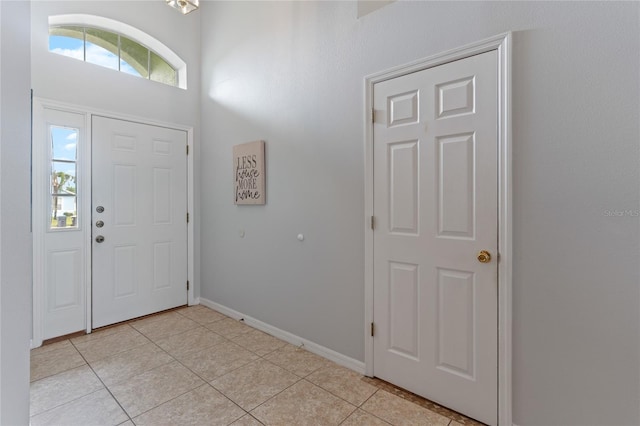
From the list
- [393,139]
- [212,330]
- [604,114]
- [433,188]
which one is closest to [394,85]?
[393,139]

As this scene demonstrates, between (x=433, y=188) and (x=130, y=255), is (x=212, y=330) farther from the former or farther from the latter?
(x=433, y=188)

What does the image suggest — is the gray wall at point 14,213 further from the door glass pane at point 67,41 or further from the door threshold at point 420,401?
the door glass pane at point 67,41

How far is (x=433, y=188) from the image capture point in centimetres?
181

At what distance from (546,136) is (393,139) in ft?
2.64

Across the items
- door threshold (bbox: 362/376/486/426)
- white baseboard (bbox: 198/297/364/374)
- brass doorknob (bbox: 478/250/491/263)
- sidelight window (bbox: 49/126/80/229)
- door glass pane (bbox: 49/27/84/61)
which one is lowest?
door threshold (bbox: 362/376/486/426)

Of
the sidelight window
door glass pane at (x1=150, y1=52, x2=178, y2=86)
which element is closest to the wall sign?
door glass pane at (x1=150, y1=52, x2=178, y2=86)

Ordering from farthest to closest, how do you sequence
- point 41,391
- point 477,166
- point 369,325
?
point 369,325
point 41,391
point 477,166

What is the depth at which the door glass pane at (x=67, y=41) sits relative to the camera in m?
2.68

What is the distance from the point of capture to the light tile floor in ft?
5.62

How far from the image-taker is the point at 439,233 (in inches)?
70.7

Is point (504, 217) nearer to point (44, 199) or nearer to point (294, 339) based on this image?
point (294, 339)

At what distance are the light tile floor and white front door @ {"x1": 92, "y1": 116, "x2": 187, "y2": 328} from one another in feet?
1.66

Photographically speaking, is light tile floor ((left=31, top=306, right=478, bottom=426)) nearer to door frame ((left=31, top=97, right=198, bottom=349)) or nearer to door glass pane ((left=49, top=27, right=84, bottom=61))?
door frame ((left=31, top=97, right=198, bottom=349))

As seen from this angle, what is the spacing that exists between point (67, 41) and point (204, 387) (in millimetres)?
3245
